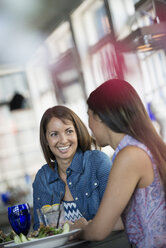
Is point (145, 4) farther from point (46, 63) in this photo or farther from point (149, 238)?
point (46, 63)

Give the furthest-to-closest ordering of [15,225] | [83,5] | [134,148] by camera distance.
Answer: [83,5] < [15,225] < [134,148]

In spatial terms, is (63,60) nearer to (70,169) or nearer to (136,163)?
(70,169)

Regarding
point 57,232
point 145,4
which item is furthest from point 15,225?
point 145,4

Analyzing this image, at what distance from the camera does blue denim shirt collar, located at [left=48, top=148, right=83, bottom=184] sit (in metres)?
2.12

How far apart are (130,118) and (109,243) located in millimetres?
431

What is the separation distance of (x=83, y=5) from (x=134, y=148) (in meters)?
5.83

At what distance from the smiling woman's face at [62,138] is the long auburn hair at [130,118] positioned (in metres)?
0.81

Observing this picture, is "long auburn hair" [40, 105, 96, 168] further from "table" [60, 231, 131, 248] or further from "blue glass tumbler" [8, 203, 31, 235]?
"table" [60, 231, 131, 248]

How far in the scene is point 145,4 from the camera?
4098mm

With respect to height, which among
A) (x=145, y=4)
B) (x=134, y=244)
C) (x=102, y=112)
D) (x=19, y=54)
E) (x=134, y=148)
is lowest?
(x=134, y=244)

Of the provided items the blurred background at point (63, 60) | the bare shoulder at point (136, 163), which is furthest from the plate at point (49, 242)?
the blurred background at point (63, 60)

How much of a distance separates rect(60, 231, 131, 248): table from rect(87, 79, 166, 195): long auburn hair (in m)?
0.26

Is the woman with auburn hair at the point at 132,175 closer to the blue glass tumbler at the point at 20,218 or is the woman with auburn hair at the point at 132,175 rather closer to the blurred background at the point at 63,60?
the blue glass tumbler at the point at 20,218

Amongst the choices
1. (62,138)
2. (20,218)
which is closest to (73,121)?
(62,138)
